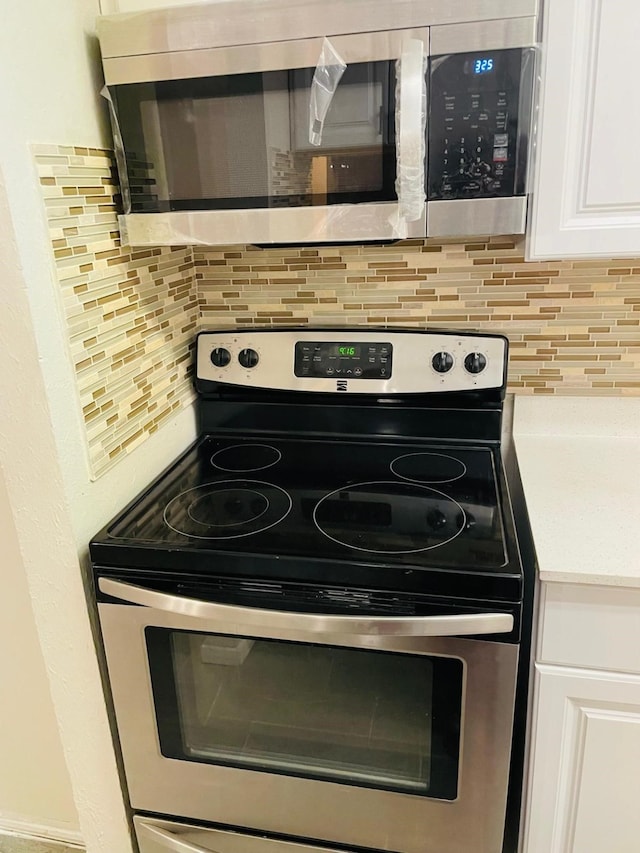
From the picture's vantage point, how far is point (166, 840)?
1.31 m

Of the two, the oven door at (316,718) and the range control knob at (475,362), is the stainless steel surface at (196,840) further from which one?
the range control knob at (475,362)

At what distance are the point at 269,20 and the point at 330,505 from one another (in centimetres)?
85

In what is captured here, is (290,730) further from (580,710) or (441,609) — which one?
(580,710)

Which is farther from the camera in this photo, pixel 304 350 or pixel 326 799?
pixel 304 350

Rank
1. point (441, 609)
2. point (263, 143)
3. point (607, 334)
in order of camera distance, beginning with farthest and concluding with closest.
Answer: point (607, 334) < point (263, 143) < point (441, 609)

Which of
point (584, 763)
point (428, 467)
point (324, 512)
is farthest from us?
point (428, 467)

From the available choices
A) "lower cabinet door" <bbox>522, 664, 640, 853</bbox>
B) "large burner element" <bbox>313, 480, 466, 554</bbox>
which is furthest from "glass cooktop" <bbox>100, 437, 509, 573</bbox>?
"lower cabinet door" <bbox>522, 664, 640, 853</bbox>

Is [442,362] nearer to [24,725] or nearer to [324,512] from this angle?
[324,512]

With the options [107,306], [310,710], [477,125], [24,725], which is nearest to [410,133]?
[477,125]

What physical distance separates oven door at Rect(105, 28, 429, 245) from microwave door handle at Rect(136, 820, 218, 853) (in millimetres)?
1161

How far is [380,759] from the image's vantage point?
1.17 metres

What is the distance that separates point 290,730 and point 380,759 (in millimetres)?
169

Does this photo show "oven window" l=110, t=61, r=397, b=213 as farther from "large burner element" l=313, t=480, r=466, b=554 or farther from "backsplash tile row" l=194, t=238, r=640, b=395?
"large burner element" l=313, t=480, r=466, b=554

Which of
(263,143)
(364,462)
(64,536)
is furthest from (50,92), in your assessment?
(364,462)
